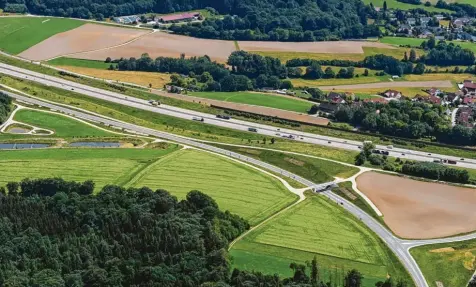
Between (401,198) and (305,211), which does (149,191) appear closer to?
(305,211)

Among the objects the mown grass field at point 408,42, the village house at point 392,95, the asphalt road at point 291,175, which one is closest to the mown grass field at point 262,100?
the village house at point 392,95

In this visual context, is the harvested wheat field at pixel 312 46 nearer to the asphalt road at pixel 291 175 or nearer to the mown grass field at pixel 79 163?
the asphalt road at pixel 291 175

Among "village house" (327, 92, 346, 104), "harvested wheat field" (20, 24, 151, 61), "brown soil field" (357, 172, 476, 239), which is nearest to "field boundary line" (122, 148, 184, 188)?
"brown soil field" (357, 172, 476, 239)

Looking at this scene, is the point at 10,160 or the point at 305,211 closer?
the point at 305,211

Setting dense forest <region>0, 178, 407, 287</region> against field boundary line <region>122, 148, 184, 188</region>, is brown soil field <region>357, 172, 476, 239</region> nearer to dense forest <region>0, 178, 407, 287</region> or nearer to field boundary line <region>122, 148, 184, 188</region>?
dense forest <region>0, 178, 407, 287</region>

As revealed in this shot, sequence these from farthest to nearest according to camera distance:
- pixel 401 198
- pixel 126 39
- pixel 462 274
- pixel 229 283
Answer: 1. pixel 126 39
2. pixel 401 198
3. pixel 462 274
4. pixel 229 283

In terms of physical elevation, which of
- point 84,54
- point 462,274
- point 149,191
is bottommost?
point 462,274

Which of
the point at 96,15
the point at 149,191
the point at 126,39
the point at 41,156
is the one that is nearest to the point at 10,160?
the point at 41,156
